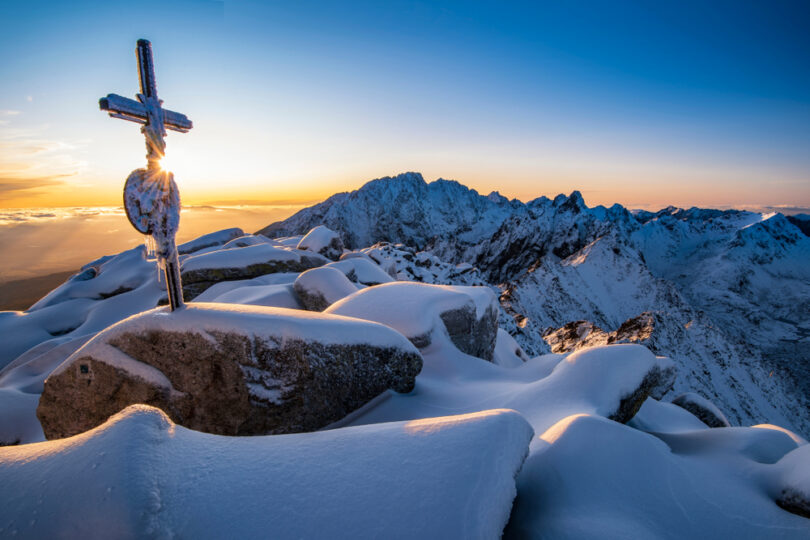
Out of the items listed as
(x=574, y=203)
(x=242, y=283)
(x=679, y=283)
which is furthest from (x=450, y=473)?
(x=574, y=203)

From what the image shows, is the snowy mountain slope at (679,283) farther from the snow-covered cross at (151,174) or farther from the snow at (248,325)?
the snow-covered cross at (151,174)

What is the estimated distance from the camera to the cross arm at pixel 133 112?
3670 mm

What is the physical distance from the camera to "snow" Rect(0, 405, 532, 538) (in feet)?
6.14

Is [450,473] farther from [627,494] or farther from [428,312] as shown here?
[428,312]

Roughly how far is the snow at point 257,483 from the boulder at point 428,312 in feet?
14.3

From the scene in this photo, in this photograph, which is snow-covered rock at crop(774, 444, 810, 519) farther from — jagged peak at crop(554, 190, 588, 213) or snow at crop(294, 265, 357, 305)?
jagged peak at crop(554, 190, 588, 213)

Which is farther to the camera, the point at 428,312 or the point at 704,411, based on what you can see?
the point at 704,411

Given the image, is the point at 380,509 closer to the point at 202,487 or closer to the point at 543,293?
the point at 202,487

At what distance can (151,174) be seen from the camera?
4.03 metres

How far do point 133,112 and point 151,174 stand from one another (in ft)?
2.39

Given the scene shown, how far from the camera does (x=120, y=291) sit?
1520 centimetres

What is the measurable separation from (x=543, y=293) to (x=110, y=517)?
185ft

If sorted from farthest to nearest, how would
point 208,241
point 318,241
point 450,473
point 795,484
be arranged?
1. point 208,241
2. point 318,241
3. point 795,484
4. point 450,473

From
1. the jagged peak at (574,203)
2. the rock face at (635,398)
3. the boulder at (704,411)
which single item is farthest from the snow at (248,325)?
the jagged peak at (574,203)
